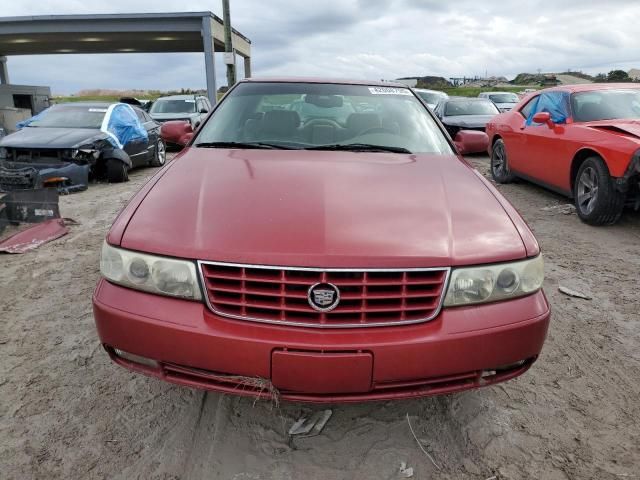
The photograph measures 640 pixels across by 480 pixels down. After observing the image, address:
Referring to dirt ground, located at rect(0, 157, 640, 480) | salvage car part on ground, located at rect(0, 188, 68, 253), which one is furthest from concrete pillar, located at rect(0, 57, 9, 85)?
dirt ground, located at rect(0, 157, 640, 480)

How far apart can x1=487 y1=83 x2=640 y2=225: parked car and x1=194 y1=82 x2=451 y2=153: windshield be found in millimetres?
2718

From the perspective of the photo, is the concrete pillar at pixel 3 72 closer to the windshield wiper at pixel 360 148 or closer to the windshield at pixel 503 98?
the windshield at pixel 503 98

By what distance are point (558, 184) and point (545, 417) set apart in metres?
4.46

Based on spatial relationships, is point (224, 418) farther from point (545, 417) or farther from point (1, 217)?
point (1, 217)

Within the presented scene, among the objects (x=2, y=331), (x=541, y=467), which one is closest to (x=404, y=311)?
(x=541, y=467)

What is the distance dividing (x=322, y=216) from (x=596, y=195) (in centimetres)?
432

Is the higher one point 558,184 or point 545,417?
point 558,184

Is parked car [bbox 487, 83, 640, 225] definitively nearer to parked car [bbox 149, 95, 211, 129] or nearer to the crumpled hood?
the crumpled hood

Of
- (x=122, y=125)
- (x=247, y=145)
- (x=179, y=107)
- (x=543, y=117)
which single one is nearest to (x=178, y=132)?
(x=247, y=145)

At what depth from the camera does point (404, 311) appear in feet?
5.67

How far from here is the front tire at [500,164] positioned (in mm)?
7574

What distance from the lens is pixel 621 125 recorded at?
498 centimetres

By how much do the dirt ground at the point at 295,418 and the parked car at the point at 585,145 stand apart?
2250mm

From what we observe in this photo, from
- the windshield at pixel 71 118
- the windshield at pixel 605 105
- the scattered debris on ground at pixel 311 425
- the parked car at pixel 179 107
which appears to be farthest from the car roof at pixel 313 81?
the parked car at pixel 179 107
